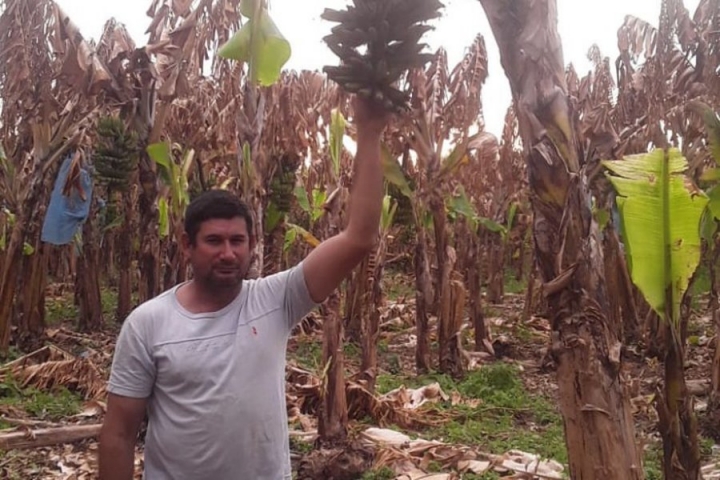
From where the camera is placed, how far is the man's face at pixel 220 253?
1.90 meters

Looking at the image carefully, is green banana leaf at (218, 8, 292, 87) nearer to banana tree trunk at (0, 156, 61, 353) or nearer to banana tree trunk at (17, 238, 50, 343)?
banana tree trunk at (0, 156, 61, 353)

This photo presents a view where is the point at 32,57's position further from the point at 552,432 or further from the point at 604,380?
the point at 604,380

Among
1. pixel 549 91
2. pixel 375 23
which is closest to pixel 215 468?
pixel 375 23

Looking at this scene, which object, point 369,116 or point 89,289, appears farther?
point 89,289

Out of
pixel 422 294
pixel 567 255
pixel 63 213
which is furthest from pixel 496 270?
pixel 567 255

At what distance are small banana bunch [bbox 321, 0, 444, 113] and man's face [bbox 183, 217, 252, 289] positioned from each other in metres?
0.57

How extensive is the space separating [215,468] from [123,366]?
0.37 meters

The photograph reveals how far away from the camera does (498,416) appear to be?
619cm

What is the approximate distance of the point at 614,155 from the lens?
21.5 ft

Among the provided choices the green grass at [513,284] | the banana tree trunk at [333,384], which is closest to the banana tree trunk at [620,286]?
the banana tree trunk at [333,384]

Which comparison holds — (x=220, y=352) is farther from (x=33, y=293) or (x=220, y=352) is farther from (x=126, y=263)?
(x=126, y=263)

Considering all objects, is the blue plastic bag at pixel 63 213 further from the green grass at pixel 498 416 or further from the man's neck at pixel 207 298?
the man's neck at pixel 207 298

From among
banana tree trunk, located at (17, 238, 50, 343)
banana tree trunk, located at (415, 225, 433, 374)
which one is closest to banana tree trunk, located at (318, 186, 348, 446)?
banana tree trunk, located at (415, 225, 433, 374)

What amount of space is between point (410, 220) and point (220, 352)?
21.7 feet
